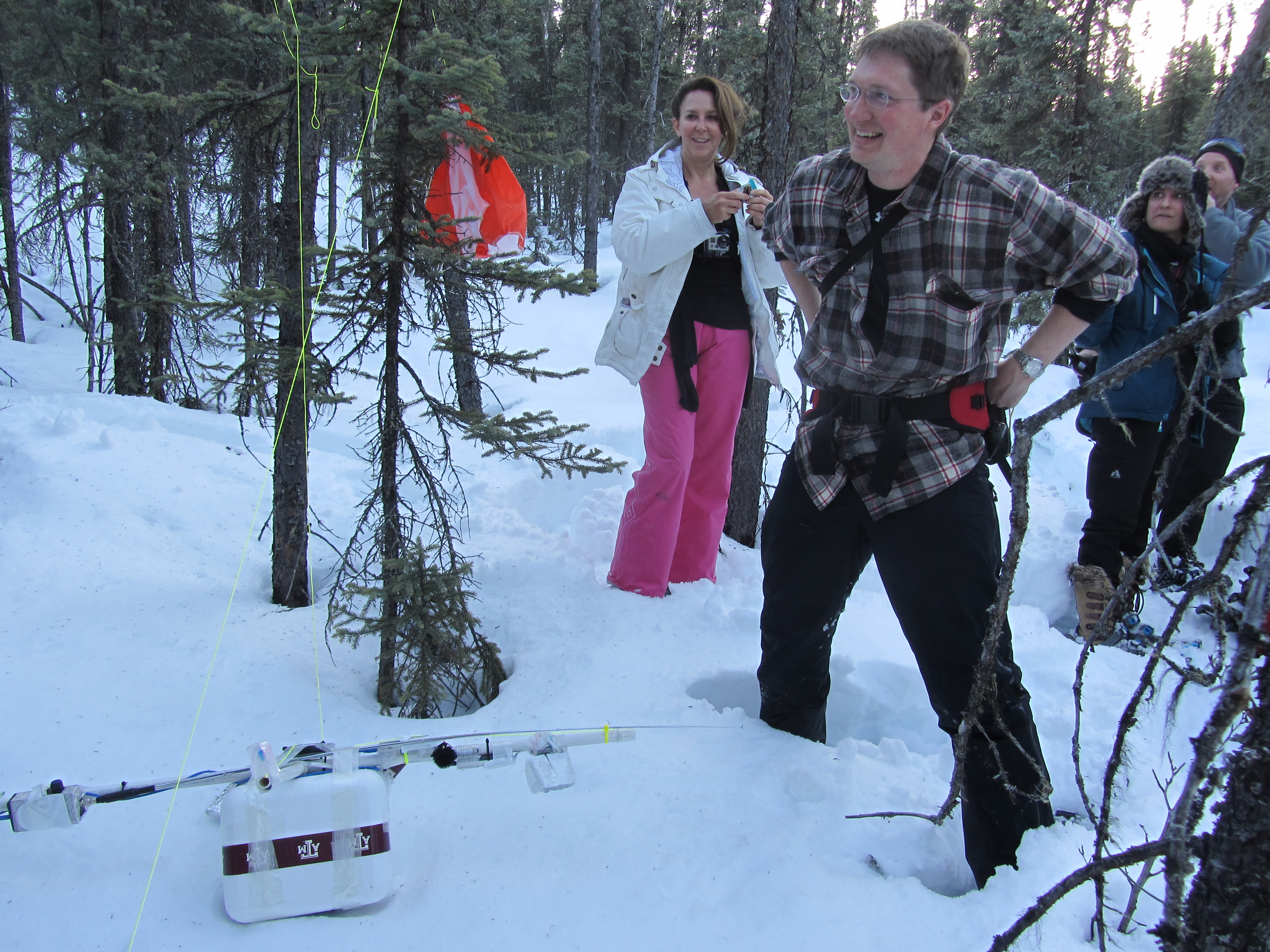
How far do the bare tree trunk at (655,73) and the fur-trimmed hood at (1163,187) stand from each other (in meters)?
15.7

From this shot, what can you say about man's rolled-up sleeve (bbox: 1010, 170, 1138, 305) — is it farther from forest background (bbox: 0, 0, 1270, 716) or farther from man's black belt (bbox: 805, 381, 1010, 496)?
forest background (bbox: 0, 0, 1270, 716)

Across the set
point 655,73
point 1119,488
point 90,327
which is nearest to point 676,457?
A: point 1119,488

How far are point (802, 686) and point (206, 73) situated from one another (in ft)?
31.9

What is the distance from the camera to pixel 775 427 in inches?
370

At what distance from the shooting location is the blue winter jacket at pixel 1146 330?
12.9 ft

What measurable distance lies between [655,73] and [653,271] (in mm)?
17577

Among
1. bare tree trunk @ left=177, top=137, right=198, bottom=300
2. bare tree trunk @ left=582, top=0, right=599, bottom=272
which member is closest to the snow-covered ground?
bare tree trunk @ left=177, top=137, right=198, bottom=300

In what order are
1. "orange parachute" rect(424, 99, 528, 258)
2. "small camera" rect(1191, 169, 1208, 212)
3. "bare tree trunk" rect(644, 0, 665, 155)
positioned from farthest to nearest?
"bare tree trunk" rect(644, 0, 665, 155) → "small camera" rect(1191, 169, 1208, 212) → "orange parachute" rect(424, 99, 528, 258)

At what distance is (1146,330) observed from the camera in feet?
13.0

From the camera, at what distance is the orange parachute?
343 centimetres

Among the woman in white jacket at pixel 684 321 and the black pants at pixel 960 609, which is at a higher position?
the woman in white jacket at pixel 684 321

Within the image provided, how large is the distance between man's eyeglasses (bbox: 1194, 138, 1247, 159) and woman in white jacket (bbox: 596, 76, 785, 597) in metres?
2.83

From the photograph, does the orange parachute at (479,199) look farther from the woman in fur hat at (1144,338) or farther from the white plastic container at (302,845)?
the woman in fur hat at (1144,338)

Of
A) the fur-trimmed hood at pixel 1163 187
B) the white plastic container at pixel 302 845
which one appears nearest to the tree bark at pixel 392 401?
the white plastic container at pixel 302 845
